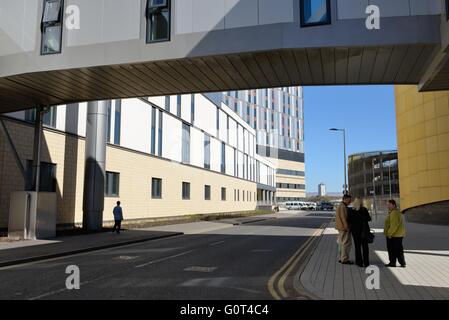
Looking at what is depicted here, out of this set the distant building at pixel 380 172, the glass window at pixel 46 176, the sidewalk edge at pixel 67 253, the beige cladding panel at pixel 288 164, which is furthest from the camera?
Result: the beige cladding panel at pixel 288 164

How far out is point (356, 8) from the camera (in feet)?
38.0

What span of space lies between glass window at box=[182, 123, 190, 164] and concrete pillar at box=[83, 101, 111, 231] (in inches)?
611

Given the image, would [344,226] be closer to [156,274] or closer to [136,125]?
[156,274]

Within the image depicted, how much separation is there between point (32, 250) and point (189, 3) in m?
9.42

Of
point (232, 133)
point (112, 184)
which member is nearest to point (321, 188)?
point (232, 133)

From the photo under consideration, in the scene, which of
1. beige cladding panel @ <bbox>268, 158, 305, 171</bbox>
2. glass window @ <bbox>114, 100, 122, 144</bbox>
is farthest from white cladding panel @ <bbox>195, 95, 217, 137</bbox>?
beige cladding panel @ <bbox>268, 158, 305, 171</bbox>

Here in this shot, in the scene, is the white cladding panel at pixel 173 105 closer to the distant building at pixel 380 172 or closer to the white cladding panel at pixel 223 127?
the white cladding panel at pixel 223 127

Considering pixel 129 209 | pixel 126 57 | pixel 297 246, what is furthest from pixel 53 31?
pixel 129 209

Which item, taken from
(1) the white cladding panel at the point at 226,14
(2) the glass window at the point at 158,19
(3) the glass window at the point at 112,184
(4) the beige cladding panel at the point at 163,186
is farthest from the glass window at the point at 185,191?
(1) the white cladding panel at the point at 226,14

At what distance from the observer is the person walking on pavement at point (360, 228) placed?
10664 millimetres

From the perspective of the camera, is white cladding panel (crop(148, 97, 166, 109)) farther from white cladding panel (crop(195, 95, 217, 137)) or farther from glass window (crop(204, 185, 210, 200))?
glass window (crop(204, 185, 210, 200))

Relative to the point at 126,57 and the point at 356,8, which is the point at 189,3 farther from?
the point at 356,8

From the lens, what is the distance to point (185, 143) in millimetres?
39562

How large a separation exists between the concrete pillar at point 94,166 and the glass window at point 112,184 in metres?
3.03
